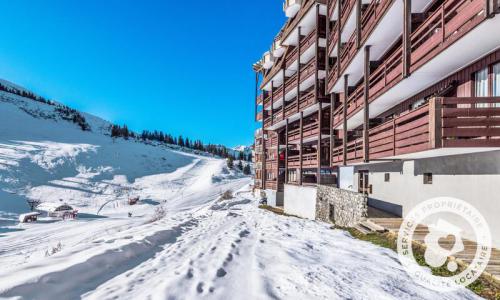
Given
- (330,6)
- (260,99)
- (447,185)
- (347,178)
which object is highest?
(330,6)

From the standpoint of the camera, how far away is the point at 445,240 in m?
9.78

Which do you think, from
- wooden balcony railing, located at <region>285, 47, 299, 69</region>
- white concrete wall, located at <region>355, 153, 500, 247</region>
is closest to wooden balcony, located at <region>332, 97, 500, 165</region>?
white concrete wall, located at <region>355, 153, 500, 247</region>

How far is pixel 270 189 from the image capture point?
33.3 metres

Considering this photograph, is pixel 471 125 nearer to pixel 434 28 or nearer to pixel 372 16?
pixel 434 28

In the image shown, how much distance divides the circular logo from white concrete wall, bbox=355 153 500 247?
282 millimetres

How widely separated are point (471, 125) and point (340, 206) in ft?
31.9

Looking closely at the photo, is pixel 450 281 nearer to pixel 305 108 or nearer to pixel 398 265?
pixel 398 265

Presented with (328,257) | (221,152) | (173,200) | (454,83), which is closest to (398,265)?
(328,257)

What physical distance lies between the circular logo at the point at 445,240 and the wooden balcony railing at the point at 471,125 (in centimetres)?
309

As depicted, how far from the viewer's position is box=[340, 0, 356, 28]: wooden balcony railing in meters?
17.7

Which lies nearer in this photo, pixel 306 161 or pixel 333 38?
pixel 333 38

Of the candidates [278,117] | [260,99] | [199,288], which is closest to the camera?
[199,288]

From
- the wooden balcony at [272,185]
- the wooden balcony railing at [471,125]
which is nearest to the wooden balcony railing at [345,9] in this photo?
the wooden balcony railing at [471,125]

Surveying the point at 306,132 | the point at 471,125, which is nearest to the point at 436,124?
the point at 471,125
